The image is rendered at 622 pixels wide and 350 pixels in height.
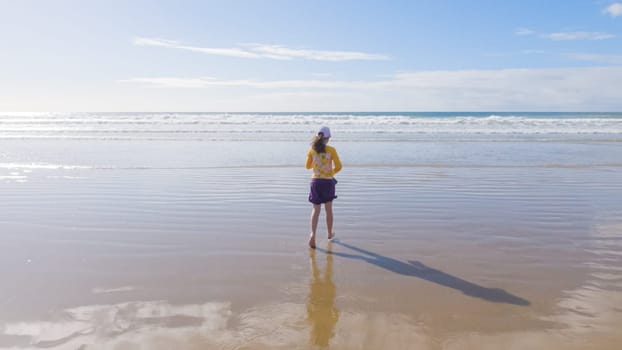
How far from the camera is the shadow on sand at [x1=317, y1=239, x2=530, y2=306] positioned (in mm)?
4316

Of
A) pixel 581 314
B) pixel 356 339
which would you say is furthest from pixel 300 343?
pixel 581 314

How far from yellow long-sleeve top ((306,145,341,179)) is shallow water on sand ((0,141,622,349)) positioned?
951 millimetres

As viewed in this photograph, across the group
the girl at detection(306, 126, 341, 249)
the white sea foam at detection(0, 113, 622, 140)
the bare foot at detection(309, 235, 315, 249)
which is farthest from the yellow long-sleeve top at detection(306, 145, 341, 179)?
the white sea foam at detection(0, 113, 622, 140)

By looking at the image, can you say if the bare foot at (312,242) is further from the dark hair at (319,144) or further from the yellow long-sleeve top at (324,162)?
the dark hair at (319,144)

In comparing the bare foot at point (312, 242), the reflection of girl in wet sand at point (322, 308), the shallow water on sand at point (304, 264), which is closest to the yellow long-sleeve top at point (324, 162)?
the bare foot at point (312, 242)

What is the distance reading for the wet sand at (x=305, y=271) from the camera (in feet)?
11.9

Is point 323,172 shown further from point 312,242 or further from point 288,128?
point 288,128

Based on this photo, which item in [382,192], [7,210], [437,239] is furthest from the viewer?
[382,192]

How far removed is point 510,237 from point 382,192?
3694 millimetres

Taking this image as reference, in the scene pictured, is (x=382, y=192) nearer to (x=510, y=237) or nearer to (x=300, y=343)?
(x=510, y=237)

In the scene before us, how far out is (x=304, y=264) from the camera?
5.31 meters

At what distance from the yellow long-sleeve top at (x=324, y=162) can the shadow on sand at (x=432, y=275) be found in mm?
1011

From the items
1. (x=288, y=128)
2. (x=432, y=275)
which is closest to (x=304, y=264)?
(x=432, y=275)

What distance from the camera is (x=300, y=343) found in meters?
3.46
